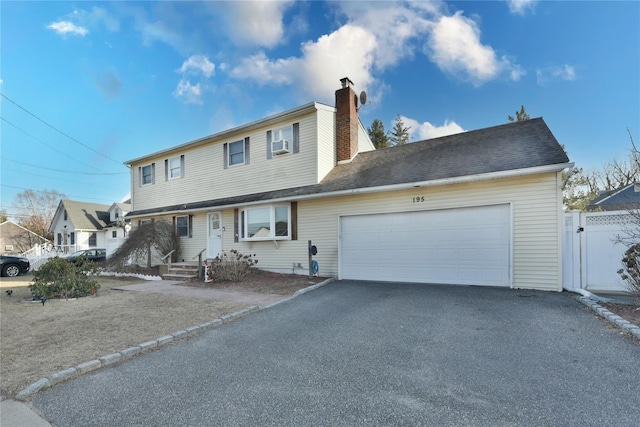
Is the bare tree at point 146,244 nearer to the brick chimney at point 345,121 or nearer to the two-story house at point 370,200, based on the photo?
the two-story house at point 370,200

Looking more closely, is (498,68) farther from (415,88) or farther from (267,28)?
(267,28)

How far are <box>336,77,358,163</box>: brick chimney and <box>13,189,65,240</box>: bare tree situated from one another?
48752mm

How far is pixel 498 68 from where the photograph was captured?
42.3 ft

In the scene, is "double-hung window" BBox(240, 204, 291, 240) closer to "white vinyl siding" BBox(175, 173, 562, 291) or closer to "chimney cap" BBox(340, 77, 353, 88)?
"white vinyl siding" BBox(175, 173, 562, 291)

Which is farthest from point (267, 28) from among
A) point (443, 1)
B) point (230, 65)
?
point (443, 1)

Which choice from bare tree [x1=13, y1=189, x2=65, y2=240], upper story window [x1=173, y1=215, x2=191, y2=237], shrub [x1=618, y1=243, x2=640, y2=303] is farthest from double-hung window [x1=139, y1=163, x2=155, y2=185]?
bare tree [x1=13, y1=189, x2=65, y2=240]

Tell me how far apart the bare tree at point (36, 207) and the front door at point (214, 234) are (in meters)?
43.0

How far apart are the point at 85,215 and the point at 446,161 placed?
125 feet

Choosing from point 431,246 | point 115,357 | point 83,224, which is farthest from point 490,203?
point 83,224

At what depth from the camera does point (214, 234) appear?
1413cm

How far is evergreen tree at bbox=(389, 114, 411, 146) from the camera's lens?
32.5 meters

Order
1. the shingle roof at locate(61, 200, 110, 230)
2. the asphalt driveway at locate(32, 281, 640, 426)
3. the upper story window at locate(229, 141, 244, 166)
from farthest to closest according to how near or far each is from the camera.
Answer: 1. the shingle roof at locate(61, 200, 110, 230)
2. the upper story window at locate(229, 141, 244, 166)
3. the asphalt driveway at locate(32, 281, 640, 426)

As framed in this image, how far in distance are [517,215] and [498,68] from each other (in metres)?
8.20

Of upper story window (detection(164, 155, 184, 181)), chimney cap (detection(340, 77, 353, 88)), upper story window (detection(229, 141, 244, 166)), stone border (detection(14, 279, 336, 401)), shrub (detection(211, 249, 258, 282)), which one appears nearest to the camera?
stone border (detection(14, 279, 336, 401))
